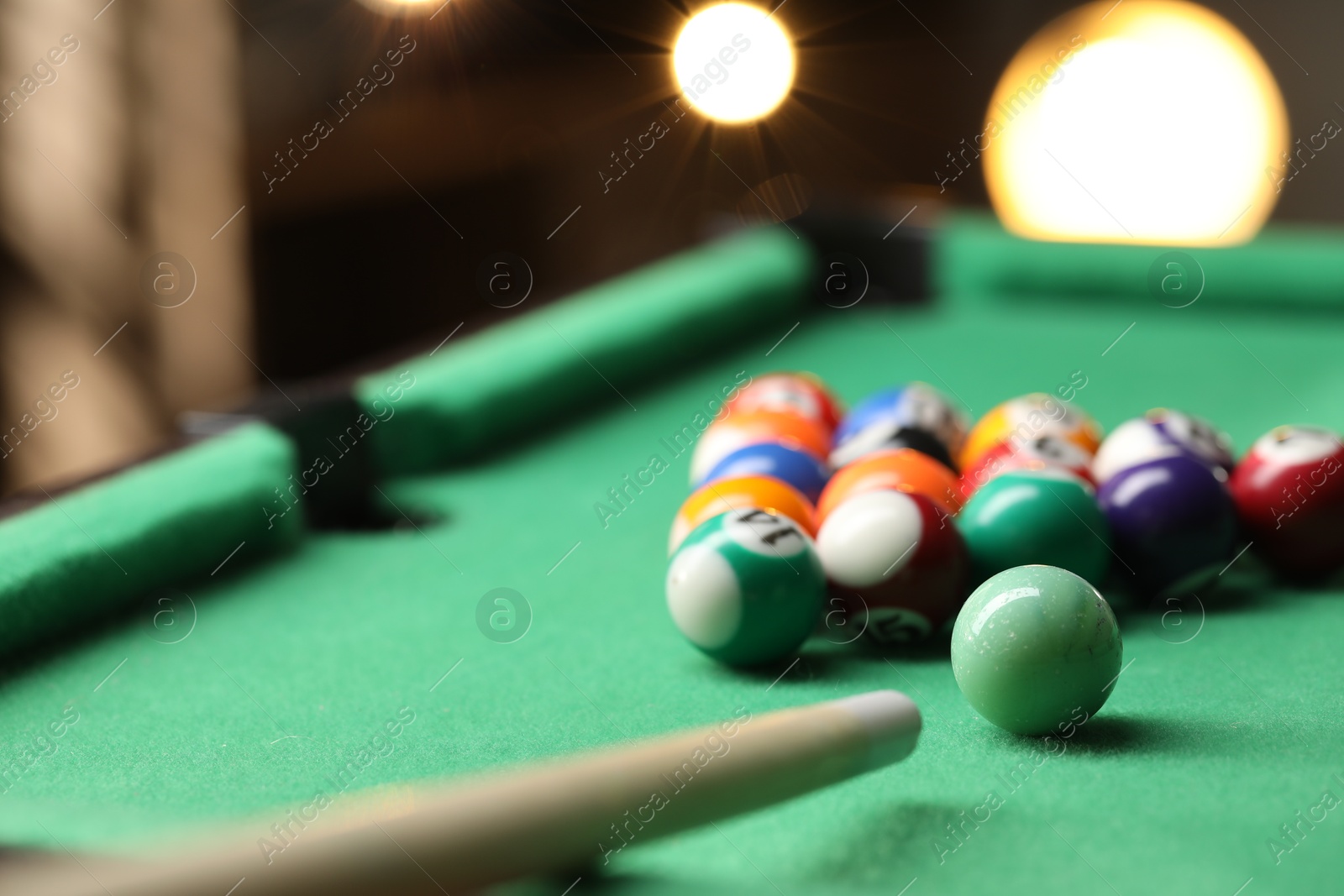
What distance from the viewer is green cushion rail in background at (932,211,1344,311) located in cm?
322

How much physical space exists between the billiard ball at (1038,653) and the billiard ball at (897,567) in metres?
0.22

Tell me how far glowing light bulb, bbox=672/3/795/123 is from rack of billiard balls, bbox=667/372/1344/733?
4776 millimetres

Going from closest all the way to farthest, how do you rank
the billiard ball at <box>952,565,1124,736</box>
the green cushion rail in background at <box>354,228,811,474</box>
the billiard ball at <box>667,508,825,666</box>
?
the billiard ball at <box>952,565,1124,736</box> → the billiard ball at <box>667,508,825,666</box> → the green cushion rail in background at <box>354,228,811,474</box>

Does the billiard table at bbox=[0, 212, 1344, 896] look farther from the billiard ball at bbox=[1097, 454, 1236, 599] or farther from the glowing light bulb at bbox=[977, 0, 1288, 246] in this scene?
the glowing light bulb at bbox=[977, 0, 1288, 246]

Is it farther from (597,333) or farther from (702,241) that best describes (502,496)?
(702,241)

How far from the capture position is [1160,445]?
6.28 ft

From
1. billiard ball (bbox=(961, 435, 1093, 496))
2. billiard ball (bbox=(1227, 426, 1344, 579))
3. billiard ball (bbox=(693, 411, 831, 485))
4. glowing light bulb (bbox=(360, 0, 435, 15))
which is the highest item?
glowing light bulb (bbox=(360, 0, 435, 15))

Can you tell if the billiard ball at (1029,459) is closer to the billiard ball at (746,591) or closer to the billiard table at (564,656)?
the billiard table at (564,656)

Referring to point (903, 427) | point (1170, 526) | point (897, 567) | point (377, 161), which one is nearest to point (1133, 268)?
point (903, 427)

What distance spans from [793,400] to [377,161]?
12.2 ft

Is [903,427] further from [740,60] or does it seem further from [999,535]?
[740,60]

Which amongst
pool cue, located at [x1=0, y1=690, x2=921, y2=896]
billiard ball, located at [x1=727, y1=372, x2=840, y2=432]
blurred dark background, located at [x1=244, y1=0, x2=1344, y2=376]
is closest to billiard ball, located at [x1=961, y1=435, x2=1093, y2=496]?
billiard ball, located at [x1=727, y1=372, x2=840, y2=432]

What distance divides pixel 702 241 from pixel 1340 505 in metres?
2.13

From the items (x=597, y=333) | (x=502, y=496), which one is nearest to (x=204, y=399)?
(x=597, y=333)
